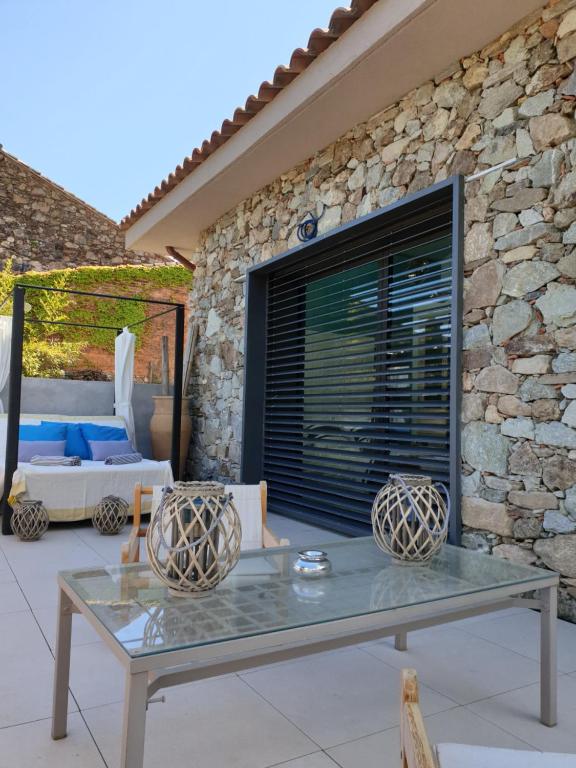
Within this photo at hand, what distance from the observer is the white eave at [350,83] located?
11.2 ft

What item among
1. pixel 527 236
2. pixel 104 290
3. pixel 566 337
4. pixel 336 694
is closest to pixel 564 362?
pixel 566 337

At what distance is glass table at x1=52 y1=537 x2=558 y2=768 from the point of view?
4.42 feet

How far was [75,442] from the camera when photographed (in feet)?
20.6

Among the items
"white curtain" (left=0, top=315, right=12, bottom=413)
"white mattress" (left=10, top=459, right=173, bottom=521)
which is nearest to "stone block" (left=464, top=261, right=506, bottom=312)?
"white mattress" (left=10, top=459, right=173, bottom=521)

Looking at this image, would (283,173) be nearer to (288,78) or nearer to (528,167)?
(288,78)

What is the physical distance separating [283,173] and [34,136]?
31.9 ft

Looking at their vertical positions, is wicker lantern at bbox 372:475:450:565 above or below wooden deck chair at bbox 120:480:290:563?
above

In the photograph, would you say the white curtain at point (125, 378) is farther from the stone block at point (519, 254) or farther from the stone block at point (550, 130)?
the stone block at point (550, 130)

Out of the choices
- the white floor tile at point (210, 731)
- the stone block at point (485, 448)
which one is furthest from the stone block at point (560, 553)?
the white floor tile at point (210, 731)

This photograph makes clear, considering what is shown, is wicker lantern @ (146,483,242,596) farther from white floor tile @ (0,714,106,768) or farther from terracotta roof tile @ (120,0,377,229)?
terracotta roof tile @ (120,0,377,229)

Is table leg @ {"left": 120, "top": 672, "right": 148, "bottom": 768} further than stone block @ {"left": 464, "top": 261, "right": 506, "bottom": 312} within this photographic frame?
No

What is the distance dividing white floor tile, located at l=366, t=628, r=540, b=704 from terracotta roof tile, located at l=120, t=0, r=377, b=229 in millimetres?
3546

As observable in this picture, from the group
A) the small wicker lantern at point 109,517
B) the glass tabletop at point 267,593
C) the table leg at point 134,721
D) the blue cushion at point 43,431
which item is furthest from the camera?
the blue cushion at point 43,431

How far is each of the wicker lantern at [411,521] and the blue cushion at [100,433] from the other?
4712 mm
